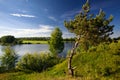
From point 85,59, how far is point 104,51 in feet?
9.69

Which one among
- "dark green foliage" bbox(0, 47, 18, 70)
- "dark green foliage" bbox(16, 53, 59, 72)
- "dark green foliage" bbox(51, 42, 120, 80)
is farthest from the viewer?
"dark green foliage" bbox(0, 47, 18, 70)

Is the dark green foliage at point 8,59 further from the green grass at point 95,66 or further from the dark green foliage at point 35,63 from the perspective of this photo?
the green grass at point 95,66

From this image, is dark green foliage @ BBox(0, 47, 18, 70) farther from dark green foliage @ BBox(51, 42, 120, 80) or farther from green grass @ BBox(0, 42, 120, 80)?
dark green foliage @ BBox(51, 42, 120, 80)

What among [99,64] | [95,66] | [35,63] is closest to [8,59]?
[35,63]

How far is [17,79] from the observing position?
25.5 metres

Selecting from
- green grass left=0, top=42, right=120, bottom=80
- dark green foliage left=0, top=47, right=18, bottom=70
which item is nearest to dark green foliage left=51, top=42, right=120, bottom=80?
green grass left=0, top=42, right=120, bottom=80

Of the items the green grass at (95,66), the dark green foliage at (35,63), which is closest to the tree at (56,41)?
the dark green foliage at (35,63)

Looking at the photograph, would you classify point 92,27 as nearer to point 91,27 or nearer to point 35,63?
point 91,27

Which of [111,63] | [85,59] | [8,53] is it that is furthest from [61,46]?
[111,63]

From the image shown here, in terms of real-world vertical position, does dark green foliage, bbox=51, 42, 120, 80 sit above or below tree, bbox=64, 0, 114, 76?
below

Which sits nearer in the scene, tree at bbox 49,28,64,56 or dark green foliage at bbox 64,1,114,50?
dark green foliage at bbox 64,1,114,50

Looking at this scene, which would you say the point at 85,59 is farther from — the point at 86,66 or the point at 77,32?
the point at 77,32

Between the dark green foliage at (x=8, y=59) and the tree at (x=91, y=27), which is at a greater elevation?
the tree at (x=91, y=27)

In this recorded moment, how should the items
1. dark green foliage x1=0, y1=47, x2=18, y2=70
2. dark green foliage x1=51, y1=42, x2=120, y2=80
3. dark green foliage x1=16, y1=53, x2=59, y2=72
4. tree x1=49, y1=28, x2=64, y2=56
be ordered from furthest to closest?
tree x1=49, y1=28, x2=64, y2=56, dark green foliage x1=0, y1=47, x2=18, y2=70, dark green foliage x1=16, y1=53, x2=59, y2=72, dark green foliage x1=51, y1=42, x2=120, y2=80
